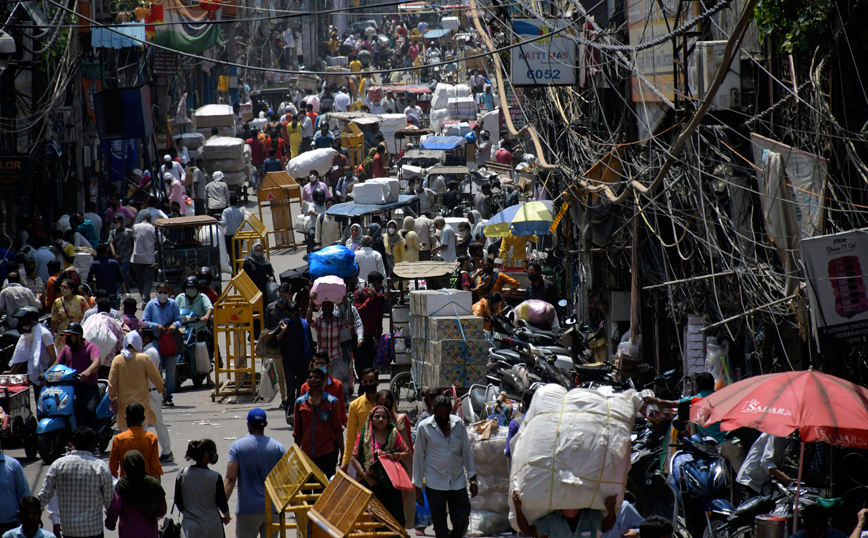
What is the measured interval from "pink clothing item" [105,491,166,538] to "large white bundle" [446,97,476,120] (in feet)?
105

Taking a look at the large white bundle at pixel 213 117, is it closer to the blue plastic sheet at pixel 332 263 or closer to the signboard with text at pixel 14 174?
the signboard with text at pixel 14 174

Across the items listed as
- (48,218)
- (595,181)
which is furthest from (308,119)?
(595,181)

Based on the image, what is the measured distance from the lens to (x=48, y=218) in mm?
22750

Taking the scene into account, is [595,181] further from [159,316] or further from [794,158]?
[159,316]

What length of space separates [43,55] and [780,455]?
17.4m

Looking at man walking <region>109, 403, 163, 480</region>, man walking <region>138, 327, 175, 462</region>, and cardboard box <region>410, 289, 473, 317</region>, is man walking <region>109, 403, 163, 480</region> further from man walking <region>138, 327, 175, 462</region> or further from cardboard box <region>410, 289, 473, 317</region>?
cardboard box <region>410, 289, 473, 317</region>

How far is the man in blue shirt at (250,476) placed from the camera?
7.99 meters

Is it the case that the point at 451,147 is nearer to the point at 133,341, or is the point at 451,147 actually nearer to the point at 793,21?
the point at 133,341

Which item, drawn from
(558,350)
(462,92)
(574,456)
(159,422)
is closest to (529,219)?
(558,350)

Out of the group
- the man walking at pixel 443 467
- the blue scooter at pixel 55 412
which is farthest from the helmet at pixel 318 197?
the man walking at pixel 443 467

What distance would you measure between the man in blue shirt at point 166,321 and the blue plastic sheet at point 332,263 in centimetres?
181

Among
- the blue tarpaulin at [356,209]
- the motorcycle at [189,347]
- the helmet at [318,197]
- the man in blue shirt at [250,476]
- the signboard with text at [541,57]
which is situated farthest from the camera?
the helmet at [318,197]

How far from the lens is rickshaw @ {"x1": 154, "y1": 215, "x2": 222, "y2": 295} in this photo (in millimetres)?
18234

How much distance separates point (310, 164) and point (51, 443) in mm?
16341
